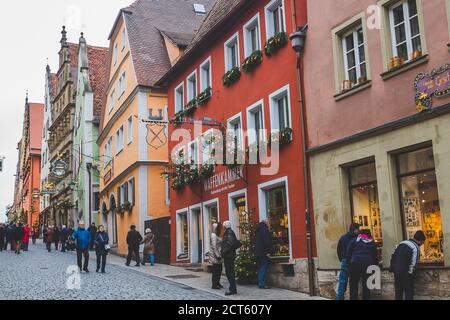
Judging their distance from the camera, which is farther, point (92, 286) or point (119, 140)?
point (119, 140)

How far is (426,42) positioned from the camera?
1198 centimetres

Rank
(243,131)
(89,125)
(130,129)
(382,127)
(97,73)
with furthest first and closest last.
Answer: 1. (97,73)
2. (89,125)
3. (130,129)
4. (243,131)
5. (382,127)

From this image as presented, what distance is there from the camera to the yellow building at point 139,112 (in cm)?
3009

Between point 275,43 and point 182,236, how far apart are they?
32.9ft

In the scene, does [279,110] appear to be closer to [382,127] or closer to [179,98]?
[382,127]

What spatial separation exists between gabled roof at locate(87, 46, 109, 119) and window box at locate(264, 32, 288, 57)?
2720cm

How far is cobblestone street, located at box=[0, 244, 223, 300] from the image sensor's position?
44.9 ft

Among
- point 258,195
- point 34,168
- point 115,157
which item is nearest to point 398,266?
point 258,195

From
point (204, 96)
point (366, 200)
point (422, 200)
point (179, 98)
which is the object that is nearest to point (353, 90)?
point (366, 200)

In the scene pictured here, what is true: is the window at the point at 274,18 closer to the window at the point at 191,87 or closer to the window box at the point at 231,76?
the window box at the point at 231,76

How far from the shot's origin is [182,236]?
2458 centimetres

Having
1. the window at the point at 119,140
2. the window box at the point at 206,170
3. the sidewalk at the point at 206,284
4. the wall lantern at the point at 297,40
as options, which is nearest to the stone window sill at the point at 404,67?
the wall lantern at the point at 297,40

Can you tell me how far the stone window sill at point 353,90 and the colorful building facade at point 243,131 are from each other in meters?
1.98
